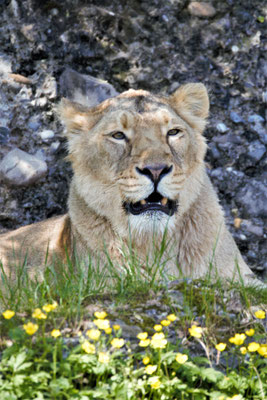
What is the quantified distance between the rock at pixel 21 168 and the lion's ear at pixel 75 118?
1715 millimetres

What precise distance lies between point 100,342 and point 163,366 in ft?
0.96

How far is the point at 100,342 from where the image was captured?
2293 mm

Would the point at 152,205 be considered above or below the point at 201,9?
below

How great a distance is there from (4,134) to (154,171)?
3031mm

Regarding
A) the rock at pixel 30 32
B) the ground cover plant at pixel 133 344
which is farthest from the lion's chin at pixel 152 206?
the rock at pixel 30 32

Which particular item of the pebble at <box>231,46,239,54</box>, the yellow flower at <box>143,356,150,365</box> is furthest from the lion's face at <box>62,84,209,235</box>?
the pebble at <box>231,46,239,54</box>

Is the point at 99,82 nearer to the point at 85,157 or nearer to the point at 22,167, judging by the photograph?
the point at 22,167

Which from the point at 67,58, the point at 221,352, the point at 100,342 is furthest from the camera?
the point at 67,58

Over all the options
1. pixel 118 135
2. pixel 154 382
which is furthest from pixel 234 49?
pixel 154 382

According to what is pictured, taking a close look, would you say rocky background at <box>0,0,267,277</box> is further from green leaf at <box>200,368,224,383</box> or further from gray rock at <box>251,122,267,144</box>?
green leaf at <box>200,368,224,383</box>

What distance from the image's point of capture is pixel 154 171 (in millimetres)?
3680

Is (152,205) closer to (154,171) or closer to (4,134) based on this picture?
(154,171)

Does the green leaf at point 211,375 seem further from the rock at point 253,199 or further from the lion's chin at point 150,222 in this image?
the rock at point 253,199

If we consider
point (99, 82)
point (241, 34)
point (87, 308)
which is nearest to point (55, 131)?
point (99, 82)
